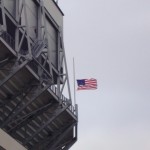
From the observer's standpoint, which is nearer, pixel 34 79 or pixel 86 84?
pixel 34 79

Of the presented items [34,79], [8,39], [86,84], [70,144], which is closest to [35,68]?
[34,79]

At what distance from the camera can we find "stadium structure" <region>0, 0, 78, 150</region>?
214 ft

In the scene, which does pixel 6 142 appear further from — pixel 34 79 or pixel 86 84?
pixel 86 84

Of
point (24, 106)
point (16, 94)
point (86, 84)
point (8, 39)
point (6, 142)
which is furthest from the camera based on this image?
point (86, 84)

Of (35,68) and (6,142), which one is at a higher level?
(35,68)

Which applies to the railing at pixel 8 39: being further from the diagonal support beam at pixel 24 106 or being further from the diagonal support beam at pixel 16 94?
the diagonal support beam at pixel 24 106

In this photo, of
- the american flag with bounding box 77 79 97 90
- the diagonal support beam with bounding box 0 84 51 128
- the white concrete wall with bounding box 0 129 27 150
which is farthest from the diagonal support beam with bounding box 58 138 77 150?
the white concrete wall with bounding box 0 129 27 150

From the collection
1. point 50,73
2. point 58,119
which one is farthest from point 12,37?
point 58,119

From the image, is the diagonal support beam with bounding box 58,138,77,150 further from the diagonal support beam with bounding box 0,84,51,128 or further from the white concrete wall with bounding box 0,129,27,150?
the white concrete wall with bounding box 0,129,27,150

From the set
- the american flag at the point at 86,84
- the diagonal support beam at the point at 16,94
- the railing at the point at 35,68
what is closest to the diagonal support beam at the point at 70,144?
the railing at the point at 35,68

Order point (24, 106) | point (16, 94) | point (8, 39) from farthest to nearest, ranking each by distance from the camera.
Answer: point (24, 106)
point (16, 94)
point (8, 39)

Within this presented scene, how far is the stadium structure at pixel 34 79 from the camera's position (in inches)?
2574

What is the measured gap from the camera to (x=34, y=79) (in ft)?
224

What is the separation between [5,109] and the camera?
225 ft
